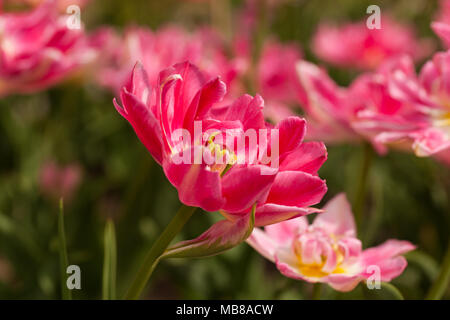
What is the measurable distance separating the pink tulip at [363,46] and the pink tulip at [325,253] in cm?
120

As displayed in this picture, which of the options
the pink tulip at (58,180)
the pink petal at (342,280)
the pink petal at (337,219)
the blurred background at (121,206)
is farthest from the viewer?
the pink tulip at (58,180)

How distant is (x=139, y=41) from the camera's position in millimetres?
1121

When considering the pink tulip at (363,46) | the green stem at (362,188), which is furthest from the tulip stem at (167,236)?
the pink tulip at (363,46)

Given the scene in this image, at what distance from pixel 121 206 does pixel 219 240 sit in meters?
0.93

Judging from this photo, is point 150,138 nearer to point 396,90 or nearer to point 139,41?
point 396,90

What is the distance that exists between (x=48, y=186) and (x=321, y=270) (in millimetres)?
764

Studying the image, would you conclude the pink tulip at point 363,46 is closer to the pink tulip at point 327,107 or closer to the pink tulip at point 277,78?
the pink tulip at point 277,78

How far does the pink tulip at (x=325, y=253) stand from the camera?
55 centimetres

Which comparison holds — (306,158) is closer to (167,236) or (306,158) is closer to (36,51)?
(167,236)

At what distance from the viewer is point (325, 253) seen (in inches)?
23.1

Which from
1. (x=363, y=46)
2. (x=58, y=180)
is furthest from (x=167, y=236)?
(x=363, y=46)

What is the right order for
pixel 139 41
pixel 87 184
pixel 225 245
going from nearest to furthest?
1. pixel 225 245
2. pixel 139 41
3. pixel 87 184

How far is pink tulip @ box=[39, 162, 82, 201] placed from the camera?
3.99ft
